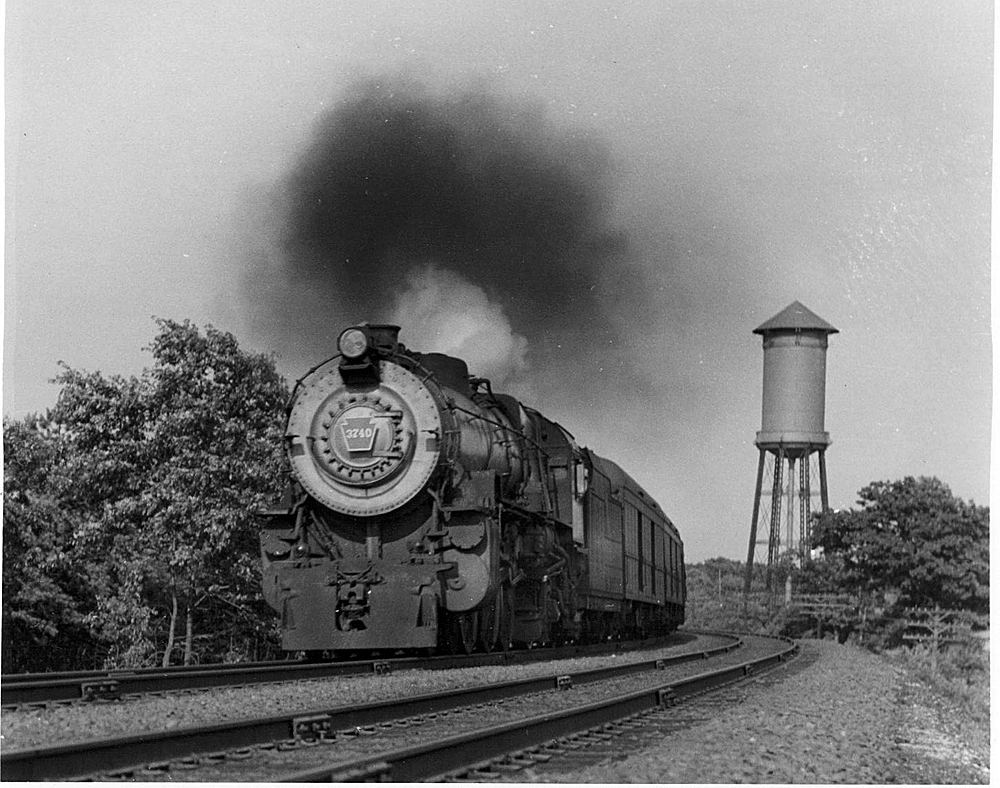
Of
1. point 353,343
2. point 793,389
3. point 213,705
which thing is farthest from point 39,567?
point 793,389

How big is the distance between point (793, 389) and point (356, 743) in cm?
2211

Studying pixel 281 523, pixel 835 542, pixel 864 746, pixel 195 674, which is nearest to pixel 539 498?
pixel 281 523

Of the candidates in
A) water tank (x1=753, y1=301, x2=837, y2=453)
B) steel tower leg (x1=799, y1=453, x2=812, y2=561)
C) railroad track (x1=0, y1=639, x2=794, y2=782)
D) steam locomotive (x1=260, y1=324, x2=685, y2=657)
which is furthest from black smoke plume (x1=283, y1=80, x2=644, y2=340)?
steel tower leg (x1=799, y1=453, x2=812, y2=561)

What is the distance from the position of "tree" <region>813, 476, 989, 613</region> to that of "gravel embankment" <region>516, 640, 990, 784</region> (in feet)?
24.5

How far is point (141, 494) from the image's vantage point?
760 inches

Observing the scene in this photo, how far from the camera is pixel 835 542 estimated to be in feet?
84.8

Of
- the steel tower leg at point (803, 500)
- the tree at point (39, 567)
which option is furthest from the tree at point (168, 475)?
the steel tower leg at point (803, 500)

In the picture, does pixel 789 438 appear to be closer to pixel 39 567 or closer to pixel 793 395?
pixel 793 395

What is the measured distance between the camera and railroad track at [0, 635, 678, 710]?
389 inches

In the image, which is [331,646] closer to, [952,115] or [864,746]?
[864,746]

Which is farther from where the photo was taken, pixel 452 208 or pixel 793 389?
pixel 793 389

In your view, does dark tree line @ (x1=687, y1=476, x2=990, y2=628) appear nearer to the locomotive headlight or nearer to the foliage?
the foliage

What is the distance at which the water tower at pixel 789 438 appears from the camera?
25.5 metres

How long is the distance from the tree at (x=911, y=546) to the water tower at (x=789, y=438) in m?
3.13
